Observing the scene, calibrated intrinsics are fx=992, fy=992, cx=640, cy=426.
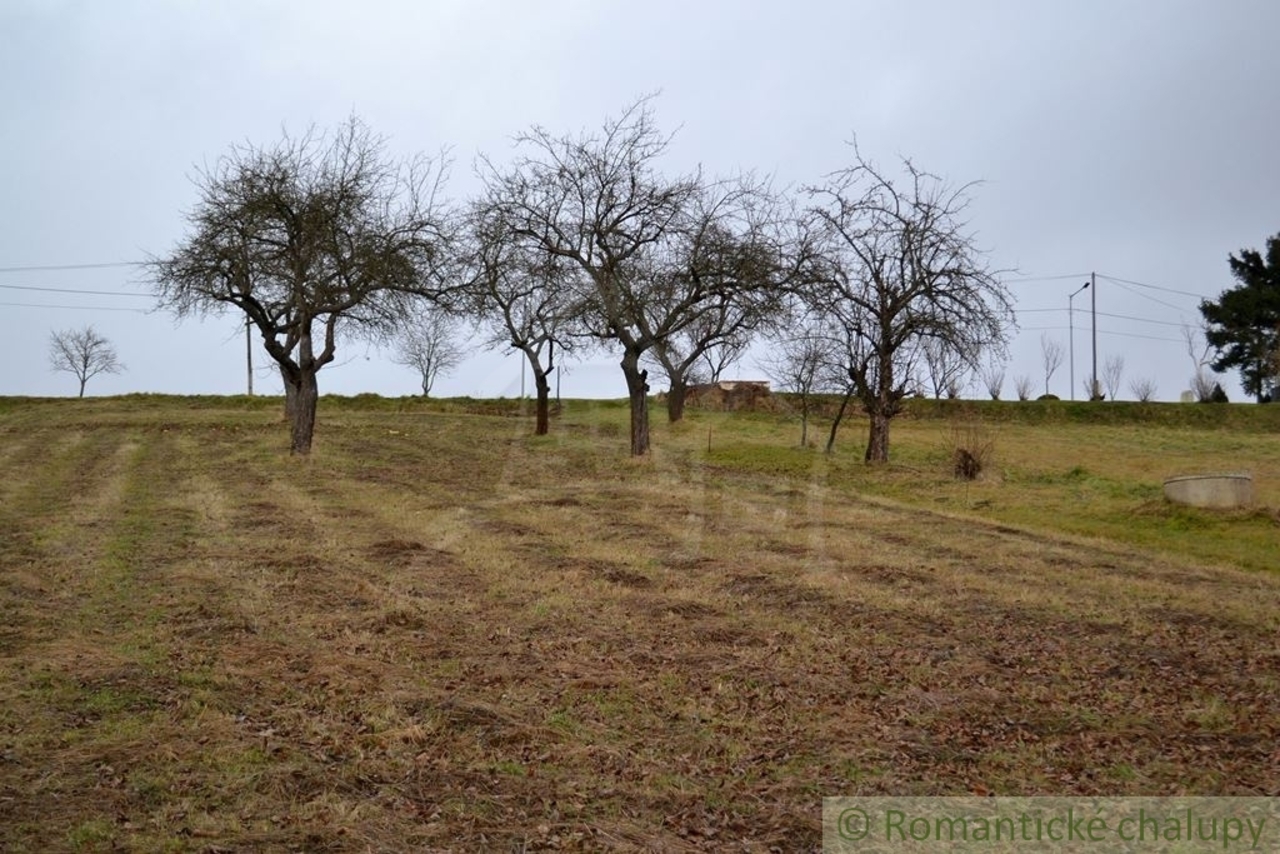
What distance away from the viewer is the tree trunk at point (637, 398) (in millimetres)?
23906

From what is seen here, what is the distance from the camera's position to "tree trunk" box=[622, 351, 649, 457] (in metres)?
23.9

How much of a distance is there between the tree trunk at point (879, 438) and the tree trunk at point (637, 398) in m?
5.78

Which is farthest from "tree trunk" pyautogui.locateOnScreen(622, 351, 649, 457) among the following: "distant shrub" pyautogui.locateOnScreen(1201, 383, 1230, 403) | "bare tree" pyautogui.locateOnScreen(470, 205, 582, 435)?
"distant shrub" pyautogui.locateOnScreen(1201, 383, 1230, 403)

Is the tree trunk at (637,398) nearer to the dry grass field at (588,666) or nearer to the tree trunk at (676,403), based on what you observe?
the dry grass field at (588,666)

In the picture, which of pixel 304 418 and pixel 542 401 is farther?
pixel 542 401

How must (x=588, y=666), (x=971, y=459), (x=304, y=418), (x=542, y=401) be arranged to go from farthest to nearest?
(x=542, y=401), (x=304, y=418), (x=971, y=459), (x=588, y=666)

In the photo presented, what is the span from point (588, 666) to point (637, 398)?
1745cm

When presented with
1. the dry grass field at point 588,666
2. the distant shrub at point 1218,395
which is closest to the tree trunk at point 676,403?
the dry grass field at point 588,666

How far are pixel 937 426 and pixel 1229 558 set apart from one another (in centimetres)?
2801

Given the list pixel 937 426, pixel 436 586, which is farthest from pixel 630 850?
pixel 937 426

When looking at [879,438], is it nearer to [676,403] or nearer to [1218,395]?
[676,403]

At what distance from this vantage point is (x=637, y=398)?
80.0ft

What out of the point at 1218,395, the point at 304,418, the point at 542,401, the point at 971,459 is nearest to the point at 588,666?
the point at 971,459

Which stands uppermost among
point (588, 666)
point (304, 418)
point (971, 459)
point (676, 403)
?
point (676, 403)
